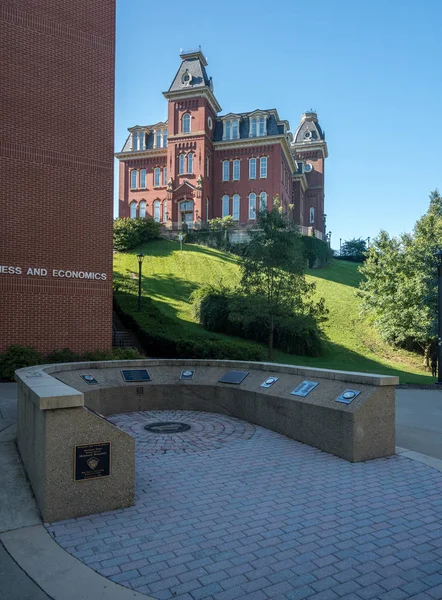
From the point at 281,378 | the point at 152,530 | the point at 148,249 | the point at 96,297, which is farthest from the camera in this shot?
the point at 148,249

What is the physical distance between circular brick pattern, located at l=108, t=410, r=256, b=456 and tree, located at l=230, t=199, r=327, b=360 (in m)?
9.74

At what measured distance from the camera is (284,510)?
194 inches

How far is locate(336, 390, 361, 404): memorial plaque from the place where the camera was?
6.94 metres

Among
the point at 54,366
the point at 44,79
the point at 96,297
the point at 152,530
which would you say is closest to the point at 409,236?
the point at 96,297

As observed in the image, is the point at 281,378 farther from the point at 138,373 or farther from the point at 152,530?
the point at 152,530

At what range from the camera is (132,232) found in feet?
145

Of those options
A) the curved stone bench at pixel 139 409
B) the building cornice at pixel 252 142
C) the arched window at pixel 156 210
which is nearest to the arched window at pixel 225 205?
the building cornice at pixel 252 142

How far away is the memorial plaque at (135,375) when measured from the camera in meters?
10.2

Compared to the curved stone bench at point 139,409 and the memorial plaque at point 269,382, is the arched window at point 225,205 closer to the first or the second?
the curved stone bench at point 139,409

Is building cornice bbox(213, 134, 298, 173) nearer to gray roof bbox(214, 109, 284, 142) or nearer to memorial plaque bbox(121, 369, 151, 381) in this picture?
gray roof bbox(214, 109, 284, 142)

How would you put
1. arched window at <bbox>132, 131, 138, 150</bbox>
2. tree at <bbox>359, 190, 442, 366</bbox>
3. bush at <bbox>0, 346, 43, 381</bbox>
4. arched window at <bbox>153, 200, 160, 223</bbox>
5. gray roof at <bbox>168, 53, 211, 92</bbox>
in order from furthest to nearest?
arched window at <bbox>132, 131, 138, 150</bbox> < arched window at <bbox>153, 200, 160, 223</bbox> < gray roof at <bbox>168, 53, 211, 92</bbox> < tree at <bbox>359, 190, 442, 366</bbox> < bush at <bbox>0, 346, 43, 381</bbox>

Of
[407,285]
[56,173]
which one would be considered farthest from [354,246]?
[56,173]

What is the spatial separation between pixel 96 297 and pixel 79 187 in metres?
3.90

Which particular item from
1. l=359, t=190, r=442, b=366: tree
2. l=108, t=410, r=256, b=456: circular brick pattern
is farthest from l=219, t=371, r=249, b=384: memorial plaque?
l=359, t=190, r=442, b=366: tree
